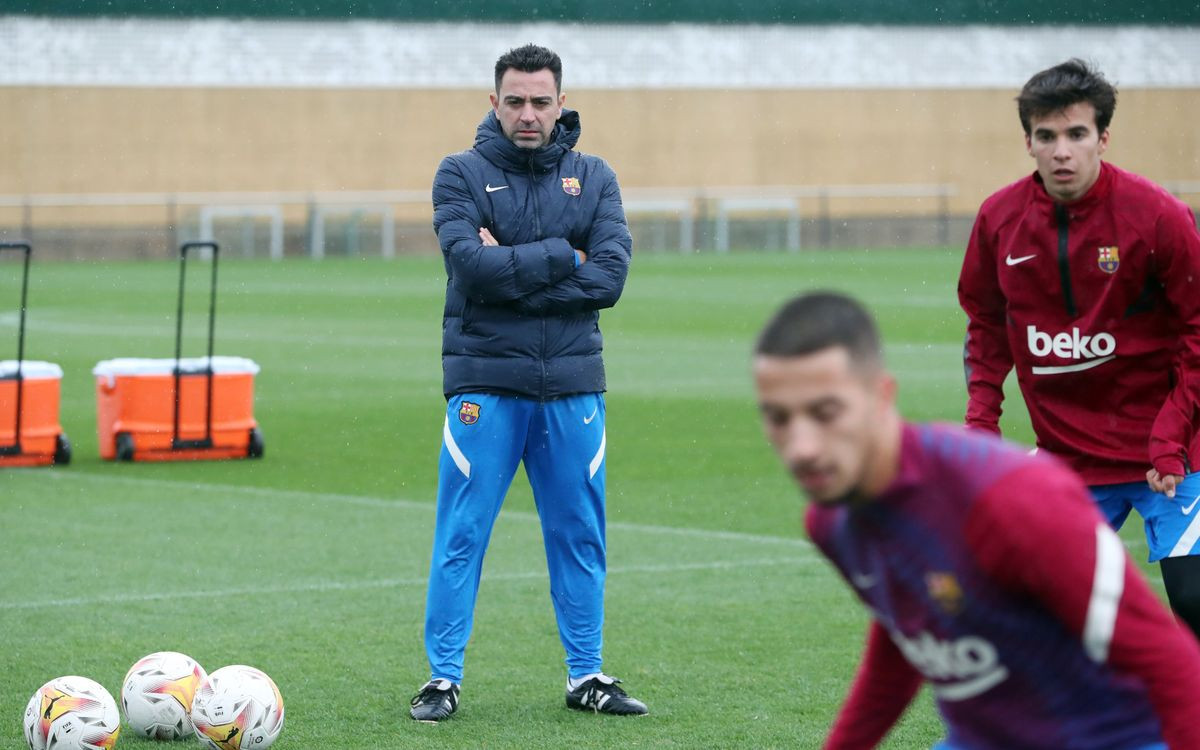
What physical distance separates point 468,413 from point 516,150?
977 millimetres

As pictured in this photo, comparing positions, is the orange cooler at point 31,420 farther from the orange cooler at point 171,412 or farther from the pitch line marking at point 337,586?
the pitch line marking at point 337,586

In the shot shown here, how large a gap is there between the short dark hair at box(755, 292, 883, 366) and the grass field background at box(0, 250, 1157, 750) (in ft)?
11.8

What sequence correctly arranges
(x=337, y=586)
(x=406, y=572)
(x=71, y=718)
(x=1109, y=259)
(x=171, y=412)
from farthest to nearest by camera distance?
1. (x=171, y=412)
2. (x=406, y=572)
3. (x=337, y=586)
4. (x=71, y=718)
5. (x=1109, y=259)

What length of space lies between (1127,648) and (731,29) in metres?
47.1

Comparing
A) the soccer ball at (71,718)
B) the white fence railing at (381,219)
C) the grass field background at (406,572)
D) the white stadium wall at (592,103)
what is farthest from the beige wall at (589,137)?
the soccer ball at (71,718)

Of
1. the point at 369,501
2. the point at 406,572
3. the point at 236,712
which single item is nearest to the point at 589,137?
the point at 369,501

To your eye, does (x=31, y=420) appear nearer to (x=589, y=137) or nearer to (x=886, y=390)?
(x=886, y=390)

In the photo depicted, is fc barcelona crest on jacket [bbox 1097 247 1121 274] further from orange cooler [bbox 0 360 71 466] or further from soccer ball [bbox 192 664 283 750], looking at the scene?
orange cooler [bbox 0 360 71 466]

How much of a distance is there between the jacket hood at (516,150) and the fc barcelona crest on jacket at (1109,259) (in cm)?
207

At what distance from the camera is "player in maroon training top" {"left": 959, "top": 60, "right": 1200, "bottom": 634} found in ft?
17.6

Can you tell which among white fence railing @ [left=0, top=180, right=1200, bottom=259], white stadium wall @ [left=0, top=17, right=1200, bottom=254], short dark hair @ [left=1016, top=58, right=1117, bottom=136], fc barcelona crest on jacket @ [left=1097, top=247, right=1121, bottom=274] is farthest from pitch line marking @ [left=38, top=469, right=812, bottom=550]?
white stadium wall @ [left=0, top=17, right=1200, bottom=254]

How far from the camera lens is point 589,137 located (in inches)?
1884

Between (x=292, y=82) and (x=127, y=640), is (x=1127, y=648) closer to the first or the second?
(x=127, y=640)

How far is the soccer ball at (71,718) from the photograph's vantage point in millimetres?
5934
